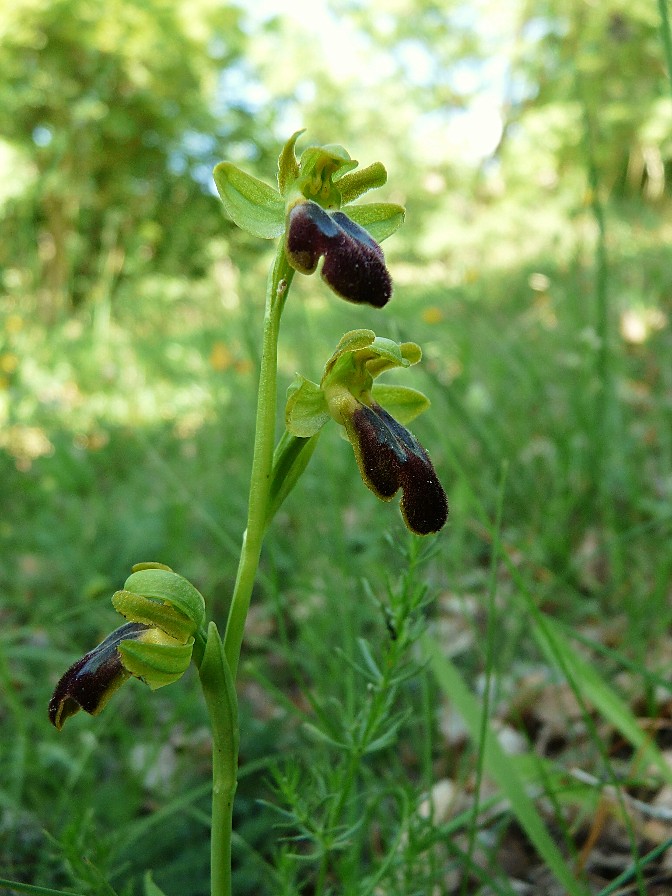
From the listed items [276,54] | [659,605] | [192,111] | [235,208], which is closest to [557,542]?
[659,605]

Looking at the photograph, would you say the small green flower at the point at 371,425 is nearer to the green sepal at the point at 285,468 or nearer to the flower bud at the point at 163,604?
the green sepal at the point at 285,468

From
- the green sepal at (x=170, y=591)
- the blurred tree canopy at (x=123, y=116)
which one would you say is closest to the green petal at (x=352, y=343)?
the green sepal at (x=170, y=591)

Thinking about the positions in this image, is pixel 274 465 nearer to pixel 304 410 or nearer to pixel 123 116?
pixel 304 410

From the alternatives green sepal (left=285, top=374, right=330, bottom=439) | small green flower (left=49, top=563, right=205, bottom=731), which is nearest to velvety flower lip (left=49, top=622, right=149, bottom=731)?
small green flower (left=49, top=563, right=205, bottom=731)

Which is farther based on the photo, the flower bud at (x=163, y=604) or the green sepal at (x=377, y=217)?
the green sepal at (x=377, y=217)

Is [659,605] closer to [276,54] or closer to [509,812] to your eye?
[509,812]

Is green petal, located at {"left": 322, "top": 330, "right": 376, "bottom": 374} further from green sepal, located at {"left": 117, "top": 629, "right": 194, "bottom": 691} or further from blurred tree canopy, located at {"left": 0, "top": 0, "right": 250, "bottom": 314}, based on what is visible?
blurred tree canopy, located at {"left": 0, "top": 0, "right": 250, "bottom": 314}
